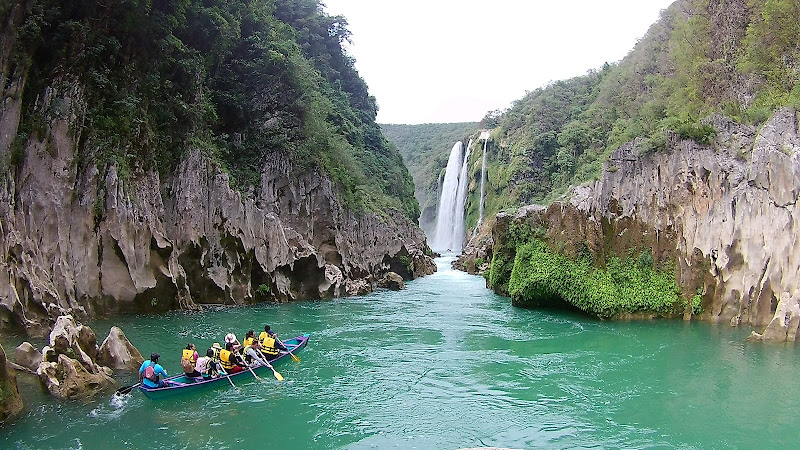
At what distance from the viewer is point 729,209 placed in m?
20.7

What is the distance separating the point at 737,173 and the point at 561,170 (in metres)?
31.9

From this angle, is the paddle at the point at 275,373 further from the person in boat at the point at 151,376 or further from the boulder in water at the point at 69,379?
the boulder in water at the point at 69,379

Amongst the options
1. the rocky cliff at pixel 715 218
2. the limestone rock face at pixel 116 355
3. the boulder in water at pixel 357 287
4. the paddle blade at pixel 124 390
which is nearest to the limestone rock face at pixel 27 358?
the limestone rock face at pixel 116 355

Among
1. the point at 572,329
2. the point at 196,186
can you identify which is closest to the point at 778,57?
the point at 572,329

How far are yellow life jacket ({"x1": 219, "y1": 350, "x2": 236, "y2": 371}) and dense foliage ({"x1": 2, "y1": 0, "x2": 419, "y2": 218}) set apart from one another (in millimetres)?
11287

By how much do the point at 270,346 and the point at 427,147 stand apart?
9454 centimetres

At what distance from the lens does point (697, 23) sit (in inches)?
1061

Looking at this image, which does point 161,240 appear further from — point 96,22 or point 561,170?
point 561,170

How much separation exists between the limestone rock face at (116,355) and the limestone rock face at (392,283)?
21593mm

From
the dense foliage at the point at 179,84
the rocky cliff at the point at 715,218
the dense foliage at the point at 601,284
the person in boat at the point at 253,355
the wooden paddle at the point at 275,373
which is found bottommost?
the wooden paddle at the point at 275,373

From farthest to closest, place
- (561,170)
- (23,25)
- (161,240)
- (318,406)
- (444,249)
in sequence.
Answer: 1. (444,249)
2. (561,170)
3. (161,240)
4. (23,25)
5. (318,406)

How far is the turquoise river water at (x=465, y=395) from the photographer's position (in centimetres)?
1080

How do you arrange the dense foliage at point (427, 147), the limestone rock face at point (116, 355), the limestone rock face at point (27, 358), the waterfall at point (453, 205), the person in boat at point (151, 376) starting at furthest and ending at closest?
1. the dense foliage at point (427, 147)
2. the waterfall at point (453, 205)
3. the limestone rock face at point (116, 355)
4. the limestone rock face at point (27, 358)
5. the person in boat at point (151, 376)

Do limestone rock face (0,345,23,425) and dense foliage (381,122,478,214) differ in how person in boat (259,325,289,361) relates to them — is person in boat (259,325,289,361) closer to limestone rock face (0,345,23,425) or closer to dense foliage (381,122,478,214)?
limestone rock face (0,345,23,425)
